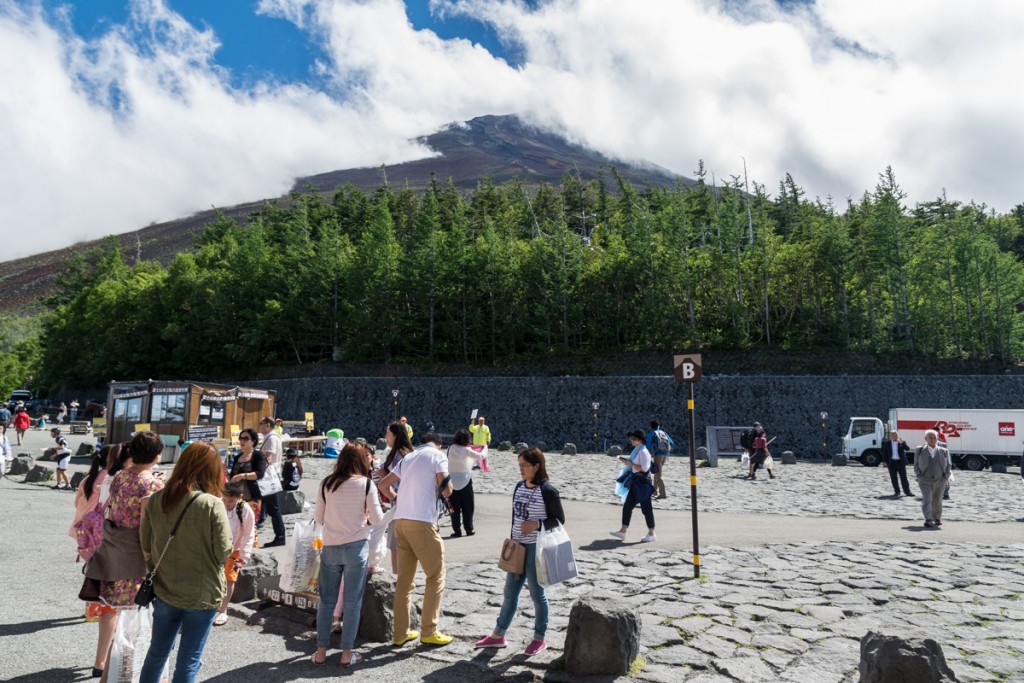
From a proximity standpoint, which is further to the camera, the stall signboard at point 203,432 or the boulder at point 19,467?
the stall signboard at point 203,432

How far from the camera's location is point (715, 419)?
3925 cm

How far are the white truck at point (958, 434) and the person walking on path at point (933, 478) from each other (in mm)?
18335

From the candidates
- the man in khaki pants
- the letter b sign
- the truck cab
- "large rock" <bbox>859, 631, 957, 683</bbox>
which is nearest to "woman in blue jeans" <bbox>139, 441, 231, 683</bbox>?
the man in khaki pants

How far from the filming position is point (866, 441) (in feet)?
99.3

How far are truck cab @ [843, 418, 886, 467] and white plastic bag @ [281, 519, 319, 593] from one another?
28.6 m

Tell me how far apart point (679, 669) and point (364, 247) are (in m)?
52.8

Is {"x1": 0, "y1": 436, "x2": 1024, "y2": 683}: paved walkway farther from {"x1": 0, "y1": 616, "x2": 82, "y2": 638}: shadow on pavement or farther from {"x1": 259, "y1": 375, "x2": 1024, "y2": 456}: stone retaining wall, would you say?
{"x1": 259, "y1": 375, "x2": 1024, "y2": 456}: stone retaining wall

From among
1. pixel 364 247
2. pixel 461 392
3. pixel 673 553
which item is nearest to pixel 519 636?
pixel 673 553

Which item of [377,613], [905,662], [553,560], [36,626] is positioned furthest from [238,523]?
[905,662]

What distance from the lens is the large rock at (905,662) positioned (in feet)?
14.8

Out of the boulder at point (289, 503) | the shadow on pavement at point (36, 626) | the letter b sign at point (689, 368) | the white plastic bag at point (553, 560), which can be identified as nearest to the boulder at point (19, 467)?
the boulder at point (289, 503)

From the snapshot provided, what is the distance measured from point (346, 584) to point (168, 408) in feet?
77.9

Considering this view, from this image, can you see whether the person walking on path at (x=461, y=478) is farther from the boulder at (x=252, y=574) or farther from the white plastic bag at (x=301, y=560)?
the white plastic bag at (x=301, y=560)

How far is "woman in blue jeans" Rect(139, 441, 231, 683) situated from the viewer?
4352mm
